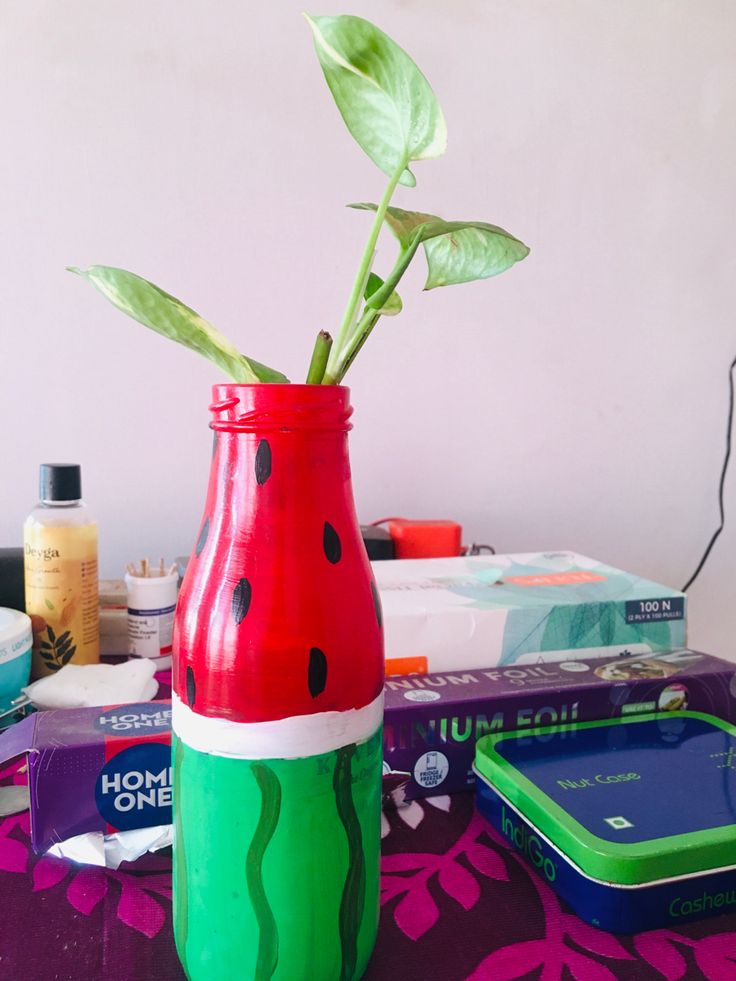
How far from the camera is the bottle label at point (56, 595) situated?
0.55 meters

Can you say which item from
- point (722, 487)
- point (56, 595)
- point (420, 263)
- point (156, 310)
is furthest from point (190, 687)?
point (722, 487)

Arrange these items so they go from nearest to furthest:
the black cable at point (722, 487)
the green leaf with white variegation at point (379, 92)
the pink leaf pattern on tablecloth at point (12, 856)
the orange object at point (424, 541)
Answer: the green leaf with white variegation at point (379, 92) < the pink leaf pattern on tablecloth at point (12, 856) < the orange object at point (424, 541) < the black cable at point (722, 487)

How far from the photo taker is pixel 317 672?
0.25m

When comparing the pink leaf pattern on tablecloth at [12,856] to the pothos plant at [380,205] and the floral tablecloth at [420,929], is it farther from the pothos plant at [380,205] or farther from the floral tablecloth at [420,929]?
the pothos plant at [380,205]

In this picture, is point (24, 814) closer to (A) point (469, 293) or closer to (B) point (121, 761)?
(B) point (121, 761)

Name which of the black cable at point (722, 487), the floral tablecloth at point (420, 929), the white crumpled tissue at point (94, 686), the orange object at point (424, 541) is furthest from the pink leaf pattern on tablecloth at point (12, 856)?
the black cable at point (722, 487)

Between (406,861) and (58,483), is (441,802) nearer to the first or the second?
(406,861)

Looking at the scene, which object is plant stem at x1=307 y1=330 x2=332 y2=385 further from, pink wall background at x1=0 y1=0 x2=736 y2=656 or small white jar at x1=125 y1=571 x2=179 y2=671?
pink wall background at x1=0 y1=0 x2=736 y2=656

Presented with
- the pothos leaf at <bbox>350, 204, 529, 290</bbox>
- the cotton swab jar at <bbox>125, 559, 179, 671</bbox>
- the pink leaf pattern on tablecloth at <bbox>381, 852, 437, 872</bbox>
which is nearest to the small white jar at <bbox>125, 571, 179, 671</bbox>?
the cotton swab jar at <bbox>125, 559, 179, 671</bbox>

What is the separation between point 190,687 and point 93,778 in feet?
0.48

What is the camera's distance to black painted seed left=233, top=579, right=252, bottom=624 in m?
0.25

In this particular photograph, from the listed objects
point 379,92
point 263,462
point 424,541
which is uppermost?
point 379,92

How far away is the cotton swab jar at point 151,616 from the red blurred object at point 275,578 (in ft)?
1.16

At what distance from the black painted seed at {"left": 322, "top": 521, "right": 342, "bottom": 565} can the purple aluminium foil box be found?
6.8 inches
